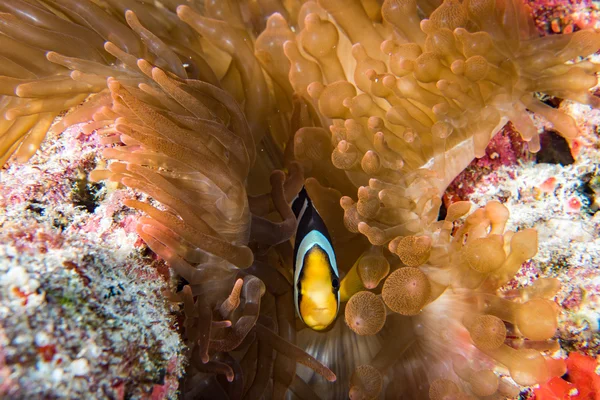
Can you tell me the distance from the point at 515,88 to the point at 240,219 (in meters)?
1.18

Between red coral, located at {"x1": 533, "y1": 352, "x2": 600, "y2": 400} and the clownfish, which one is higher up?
the clownfish

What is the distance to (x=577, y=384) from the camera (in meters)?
1.47

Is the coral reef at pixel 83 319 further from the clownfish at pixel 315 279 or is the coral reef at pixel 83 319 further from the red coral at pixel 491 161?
the red coral at pixel 491 161

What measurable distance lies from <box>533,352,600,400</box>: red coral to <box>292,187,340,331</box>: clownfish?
84cm

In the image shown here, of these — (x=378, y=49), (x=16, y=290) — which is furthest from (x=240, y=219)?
(x=378, y=49)

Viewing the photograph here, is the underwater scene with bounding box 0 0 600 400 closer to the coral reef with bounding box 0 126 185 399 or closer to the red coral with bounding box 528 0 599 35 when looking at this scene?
the coral reef with bounding box 0 126 185 399

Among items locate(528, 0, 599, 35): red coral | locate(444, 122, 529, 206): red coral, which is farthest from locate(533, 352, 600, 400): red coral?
locate(528, 0, 599, 35): red coral

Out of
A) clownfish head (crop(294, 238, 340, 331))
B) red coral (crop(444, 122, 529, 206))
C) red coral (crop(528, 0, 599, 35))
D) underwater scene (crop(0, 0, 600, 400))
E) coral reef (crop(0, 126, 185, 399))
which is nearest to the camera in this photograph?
coral reef (crop(0, 126, 185, 399))

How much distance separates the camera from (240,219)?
1.41m

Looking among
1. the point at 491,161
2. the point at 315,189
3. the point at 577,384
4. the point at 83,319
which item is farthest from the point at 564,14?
the point at 83,319

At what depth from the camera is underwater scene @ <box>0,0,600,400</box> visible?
1.26 metres

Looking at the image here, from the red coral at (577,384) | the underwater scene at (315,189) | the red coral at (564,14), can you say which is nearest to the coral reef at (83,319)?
the underwater scene at (315,189)

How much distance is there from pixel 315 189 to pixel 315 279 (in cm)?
39

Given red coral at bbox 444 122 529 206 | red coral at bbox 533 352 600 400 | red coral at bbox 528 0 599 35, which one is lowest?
red coral at bbox 533 352 600 400
